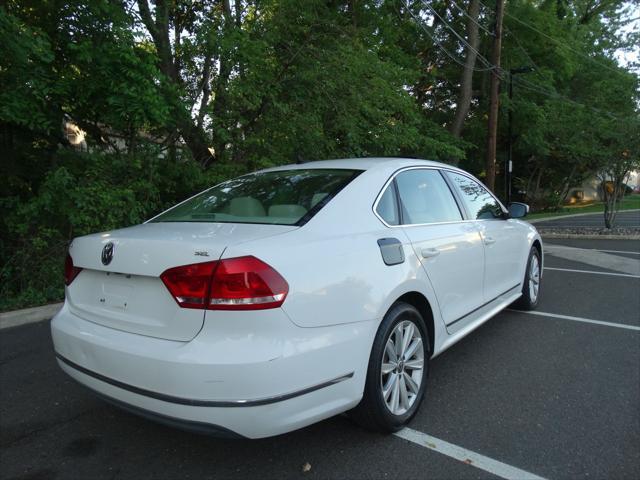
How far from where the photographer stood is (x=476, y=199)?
4266 millimetres

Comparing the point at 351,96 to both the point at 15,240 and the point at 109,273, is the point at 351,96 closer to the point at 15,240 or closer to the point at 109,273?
the point at 15,240

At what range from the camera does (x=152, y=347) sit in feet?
7.01

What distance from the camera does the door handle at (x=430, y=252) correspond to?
3.00 metres

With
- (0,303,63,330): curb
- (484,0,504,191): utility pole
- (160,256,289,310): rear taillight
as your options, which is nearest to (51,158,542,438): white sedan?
(160,256,289,310): rear taillight

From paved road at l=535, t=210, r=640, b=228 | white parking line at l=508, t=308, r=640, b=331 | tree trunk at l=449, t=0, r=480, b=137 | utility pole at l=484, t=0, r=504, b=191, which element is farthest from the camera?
tree trunk at l=449, t=0, r=480, b=137

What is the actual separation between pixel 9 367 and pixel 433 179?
3733 millimetres

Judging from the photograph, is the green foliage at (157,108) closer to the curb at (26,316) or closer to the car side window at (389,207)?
the curb at (26,316)

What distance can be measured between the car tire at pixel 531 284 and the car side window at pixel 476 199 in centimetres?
92

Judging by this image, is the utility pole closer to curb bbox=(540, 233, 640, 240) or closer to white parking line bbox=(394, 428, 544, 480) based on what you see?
curb bbox=(540, 233, 640, 240)

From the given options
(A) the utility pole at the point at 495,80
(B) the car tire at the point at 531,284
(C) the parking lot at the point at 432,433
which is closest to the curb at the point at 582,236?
(A) the utility pole at the point at 495,80

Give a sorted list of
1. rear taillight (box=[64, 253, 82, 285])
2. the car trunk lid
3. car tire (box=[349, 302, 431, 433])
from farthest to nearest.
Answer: rear taillight (box=[64, 253, 82, 285]) → car tire (box=[349, 302, 431, 433]) → the car trunk lid

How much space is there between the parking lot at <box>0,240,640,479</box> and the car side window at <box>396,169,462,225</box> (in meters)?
1.21

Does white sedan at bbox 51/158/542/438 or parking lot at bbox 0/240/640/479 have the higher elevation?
white sedan at bbox 51/158/542/438

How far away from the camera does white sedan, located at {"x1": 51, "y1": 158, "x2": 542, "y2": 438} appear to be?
2025 mm
